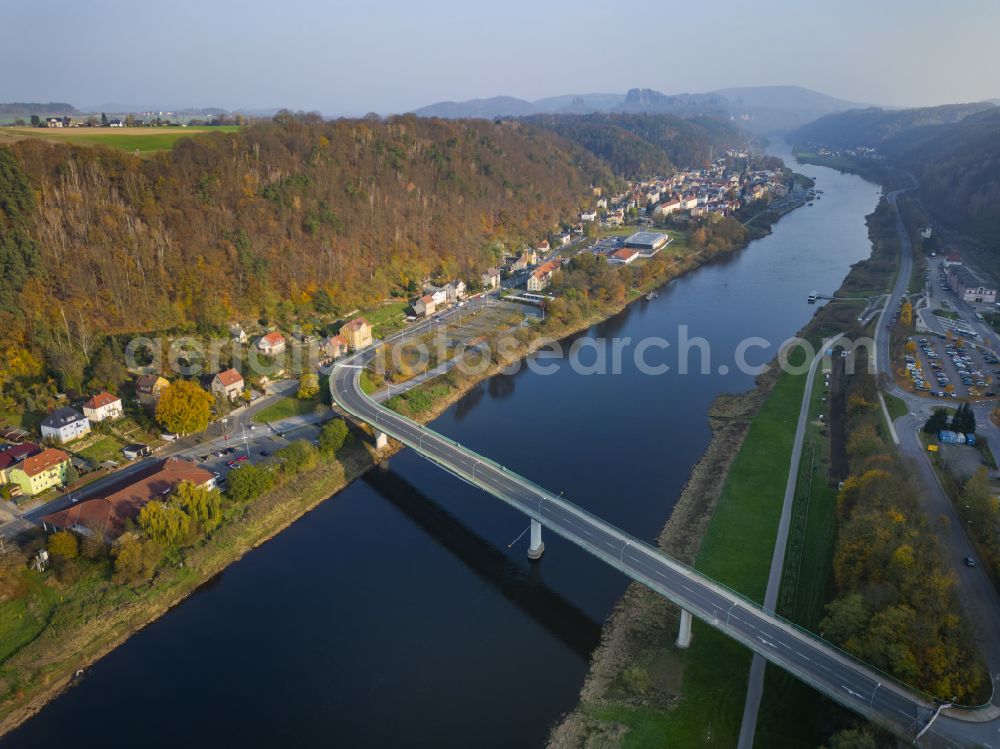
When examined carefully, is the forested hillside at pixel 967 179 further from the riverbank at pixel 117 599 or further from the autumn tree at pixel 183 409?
the autumn tree at pixel 183 409

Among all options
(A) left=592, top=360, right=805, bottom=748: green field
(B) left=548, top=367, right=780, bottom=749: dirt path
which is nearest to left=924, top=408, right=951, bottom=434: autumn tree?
(A) left=592, top=360, right=805, bottom=748: green field

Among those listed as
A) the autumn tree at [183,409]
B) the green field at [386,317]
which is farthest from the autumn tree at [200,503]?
the green field at [386,317]

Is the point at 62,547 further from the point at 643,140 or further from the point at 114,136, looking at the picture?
the point at 643,140

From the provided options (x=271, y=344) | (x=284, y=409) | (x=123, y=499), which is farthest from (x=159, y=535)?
(x=271, y=344)

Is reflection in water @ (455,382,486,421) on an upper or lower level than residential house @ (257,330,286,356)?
lower

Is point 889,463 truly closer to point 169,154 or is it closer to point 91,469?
point 91,469

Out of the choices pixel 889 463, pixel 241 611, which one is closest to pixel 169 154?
pixel 241 611

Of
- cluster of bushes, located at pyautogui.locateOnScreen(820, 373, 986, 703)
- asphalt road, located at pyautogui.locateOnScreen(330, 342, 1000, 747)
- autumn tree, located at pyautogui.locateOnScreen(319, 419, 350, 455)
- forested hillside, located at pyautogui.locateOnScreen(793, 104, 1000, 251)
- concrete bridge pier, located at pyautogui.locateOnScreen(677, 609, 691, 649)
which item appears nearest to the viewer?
asphalt road, located at pyautogui.locateOnScreen(330, 342, 1000, 747)

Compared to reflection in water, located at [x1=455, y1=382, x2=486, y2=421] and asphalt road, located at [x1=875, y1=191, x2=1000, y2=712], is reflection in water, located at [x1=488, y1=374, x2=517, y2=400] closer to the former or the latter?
reflection in water, located at [x1=455, y1=382, x2=486, y2=421]
